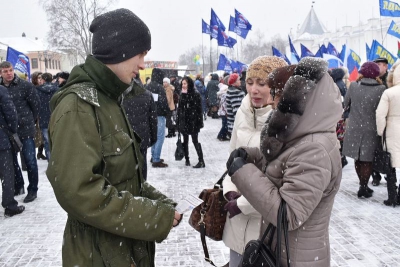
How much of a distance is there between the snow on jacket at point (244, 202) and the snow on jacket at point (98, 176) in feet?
2.67

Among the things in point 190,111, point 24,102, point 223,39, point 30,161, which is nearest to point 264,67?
point 30,161

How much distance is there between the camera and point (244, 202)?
7.46 feet

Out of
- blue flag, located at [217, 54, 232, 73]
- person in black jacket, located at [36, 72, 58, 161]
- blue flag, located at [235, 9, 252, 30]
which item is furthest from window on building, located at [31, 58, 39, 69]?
person in black jacket, located at [36, 72, 58, 161]

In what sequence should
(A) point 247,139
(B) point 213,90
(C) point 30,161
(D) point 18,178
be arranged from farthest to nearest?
(B) point 213,90
(D) point 18,178
(C) point 30,161
(A) point 247,139

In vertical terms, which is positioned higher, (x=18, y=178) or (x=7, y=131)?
(x=7, y=131)

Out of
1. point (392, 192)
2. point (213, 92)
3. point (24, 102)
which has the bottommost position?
point (392, 192)

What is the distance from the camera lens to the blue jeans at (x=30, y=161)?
20.4 feet

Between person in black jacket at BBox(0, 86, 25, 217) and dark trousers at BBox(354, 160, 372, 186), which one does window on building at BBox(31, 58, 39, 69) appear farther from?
dark trousers at BBox(354, 160, 372, 186)

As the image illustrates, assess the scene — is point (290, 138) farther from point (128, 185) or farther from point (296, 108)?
point (128, 185)

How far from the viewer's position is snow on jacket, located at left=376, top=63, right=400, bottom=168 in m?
5.42

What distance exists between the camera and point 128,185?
5.86ft

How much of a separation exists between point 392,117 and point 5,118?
5.67 metres

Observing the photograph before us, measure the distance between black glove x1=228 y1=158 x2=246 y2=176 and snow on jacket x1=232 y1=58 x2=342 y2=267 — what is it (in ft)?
0.09

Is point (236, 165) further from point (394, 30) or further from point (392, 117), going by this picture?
point (394, 30)
